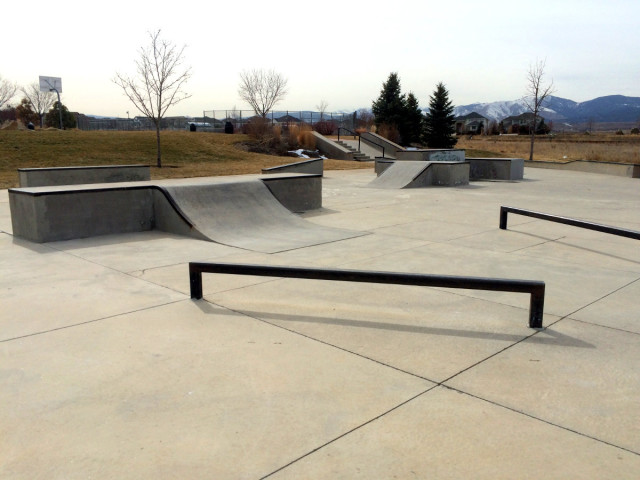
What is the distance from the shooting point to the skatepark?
2.66m

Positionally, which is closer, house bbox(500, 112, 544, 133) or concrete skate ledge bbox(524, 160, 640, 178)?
concrete skate ledge bbox(524, 160, 640, 178)

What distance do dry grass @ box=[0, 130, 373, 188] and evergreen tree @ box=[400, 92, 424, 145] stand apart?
1949cm

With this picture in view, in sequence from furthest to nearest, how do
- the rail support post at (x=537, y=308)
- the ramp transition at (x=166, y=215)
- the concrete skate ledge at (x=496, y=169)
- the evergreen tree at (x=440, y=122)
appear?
the evergreen tree at (x=440, y=122) < the concrete skate ledge at (x=496, y=169) < the ramp transition at (x=166, y=215) < the rail support post at (x=537, y=308)

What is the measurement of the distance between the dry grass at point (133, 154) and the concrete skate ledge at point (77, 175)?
4446mm

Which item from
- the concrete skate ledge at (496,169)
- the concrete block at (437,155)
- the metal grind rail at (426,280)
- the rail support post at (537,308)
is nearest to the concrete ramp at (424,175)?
the concrete skate ledge at (496,169)

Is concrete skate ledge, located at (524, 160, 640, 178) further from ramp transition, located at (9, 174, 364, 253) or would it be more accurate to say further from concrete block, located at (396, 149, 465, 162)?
ramp transition, located at (9, 174, 364, 253)

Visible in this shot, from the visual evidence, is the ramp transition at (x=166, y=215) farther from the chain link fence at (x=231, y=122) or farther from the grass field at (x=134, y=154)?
the chain link fence at (x=231, y=122)

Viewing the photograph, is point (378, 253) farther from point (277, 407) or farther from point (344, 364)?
point (277, 407)

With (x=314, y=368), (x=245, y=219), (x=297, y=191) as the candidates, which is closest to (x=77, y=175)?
(x=297, y=191)

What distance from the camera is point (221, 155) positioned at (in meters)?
29.1

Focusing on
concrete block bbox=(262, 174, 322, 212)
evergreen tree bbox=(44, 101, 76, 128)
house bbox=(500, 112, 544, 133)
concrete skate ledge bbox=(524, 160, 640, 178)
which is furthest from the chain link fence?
house bbox=(500, 112, 544, 133)

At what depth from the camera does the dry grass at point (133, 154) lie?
75.9 feet

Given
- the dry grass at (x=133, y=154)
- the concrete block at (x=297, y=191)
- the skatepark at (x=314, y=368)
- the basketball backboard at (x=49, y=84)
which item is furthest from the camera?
the basketball backboard at (x=49, y=84)

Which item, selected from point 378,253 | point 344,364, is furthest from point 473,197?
point 344,364
